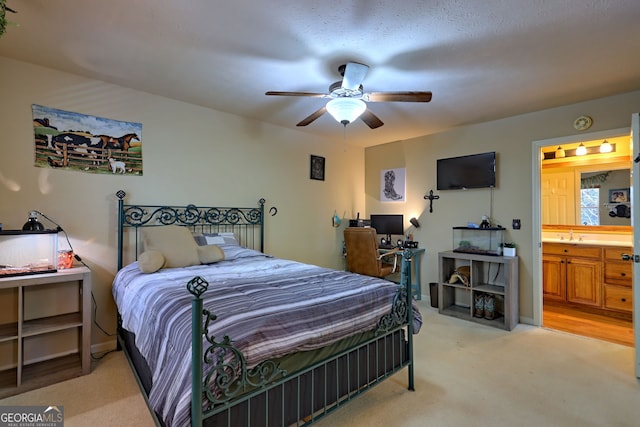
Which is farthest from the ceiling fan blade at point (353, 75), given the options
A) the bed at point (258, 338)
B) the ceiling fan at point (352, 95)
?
the bed at point (258, 338)

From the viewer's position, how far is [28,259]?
2238mm

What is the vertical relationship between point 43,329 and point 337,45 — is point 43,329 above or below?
below

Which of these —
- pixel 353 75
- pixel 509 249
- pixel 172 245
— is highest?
pixel 353 75

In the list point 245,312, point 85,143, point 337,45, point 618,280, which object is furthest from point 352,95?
point 618,280

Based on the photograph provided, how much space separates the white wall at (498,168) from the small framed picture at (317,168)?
43.0 inches

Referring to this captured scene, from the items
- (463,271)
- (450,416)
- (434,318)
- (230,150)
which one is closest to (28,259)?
(230,150)

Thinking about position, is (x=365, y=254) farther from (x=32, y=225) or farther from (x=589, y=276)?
(x=32, y=225)

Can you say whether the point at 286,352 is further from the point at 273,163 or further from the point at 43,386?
the point at 273,163

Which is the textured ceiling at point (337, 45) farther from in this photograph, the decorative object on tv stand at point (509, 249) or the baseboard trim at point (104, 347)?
the baseboard trim at point (104, 347)

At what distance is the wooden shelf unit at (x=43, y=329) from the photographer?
2107 mm

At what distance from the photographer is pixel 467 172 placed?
13.0 feet

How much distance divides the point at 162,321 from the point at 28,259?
156 centimetres

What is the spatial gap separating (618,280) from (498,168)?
6.46 ft

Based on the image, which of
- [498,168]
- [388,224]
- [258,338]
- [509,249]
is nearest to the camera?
[258,338]
